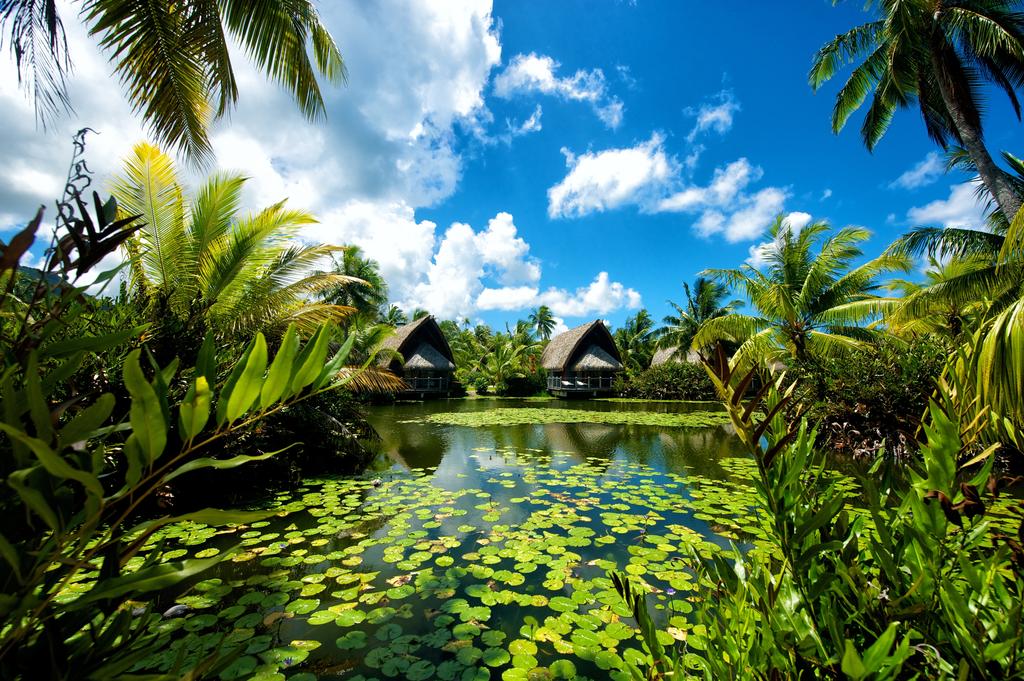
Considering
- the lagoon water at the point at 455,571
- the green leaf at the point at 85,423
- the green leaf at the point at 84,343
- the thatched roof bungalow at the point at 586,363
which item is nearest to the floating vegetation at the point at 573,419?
the lagoon water at the point at 455,571

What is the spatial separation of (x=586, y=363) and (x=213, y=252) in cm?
1836

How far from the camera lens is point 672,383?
19.4 meters

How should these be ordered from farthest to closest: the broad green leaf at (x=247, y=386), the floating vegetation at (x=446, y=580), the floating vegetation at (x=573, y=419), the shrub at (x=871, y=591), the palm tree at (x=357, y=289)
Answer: the palm tree at (x=357, y=289) < the floating vegetation at (x=573, y=419) < the floating vegetation at (x=446, y=580) < the shrub at (x=871, y=591) < the broad green leaf at (x=247, y=386)

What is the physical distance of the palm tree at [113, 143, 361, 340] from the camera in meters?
4.78

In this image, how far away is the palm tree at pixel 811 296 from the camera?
8.62m

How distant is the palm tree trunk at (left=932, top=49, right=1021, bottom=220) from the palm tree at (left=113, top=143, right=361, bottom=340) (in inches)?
384

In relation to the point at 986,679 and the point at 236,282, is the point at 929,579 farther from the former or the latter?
the point at 236,282

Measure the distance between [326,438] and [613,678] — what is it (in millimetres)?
4589

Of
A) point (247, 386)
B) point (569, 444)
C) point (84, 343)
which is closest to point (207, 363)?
point (247, 386)

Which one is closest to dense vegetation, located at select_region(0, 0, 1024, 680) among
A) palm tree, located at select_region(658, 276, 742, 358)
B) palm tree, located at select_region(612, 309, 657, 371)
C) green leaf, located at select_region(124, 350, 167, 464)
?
green leaf, located at select_region(124, 350, 167, 464)

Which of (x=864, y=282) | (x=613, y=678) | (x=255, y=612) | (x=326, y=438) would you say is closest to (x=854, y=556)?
(x=613, y=678)

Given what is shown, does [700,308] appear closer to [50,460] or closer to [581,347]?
[581,347]

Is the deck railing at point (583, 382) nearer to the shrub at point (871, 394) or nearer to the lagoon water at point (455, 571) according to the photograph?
the shrub at point (871, 394)

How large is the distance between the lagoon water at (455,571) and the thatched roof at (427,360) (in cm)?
1291
